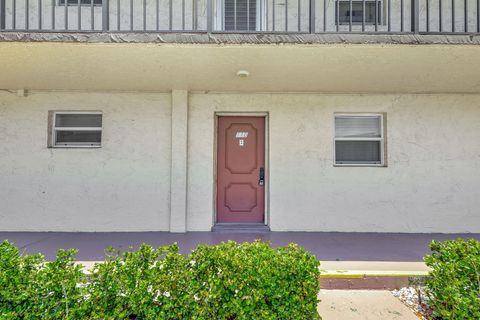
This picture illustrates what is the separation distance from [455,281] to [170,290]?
2459 mm

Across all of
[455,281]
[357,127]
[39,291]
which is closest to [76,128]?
[39,291]

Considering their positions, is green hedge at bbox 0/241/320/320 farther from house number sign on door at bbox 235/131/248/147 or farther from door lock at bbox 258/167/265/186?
house number sign on door at bbox 235/131/248/147

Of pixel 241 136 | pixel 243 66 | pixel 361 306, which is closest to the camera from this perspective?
pixel 361 306

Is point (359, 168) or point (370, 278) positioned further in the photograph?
point (359, 168)

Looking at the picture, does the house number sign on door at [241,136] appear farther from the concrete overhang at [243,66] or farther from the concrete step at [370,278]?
the concrete step at [370,278]

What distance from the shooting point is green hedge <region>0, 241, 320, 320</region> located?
7.11ft

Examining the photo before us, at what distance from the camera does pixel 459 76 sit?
4.67 metres

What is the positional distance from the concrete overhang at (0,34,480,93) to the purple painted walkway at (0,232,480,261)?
110 inches

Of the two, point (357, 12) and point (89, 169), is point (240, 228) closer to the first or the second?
point (89, 169)

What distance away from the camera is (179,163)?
5367 millimetres

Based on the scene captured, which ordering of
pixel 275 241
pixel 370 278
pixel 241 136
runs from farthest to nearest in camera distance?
pixel 241 136
pixel 275 241
pixel 370 278

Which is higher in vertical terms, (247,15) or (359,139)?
(247,15)

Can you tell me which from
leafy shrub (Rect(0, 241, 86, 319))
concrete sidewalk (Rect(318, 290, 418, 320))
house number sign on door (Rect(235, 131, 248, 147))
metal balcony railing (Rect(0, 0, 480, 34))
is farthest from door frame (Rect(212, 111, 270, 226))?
leafy shrub (Rect(0, 241, 86, 319))

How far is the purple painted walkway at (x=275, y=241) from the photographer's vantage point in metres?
4.18
